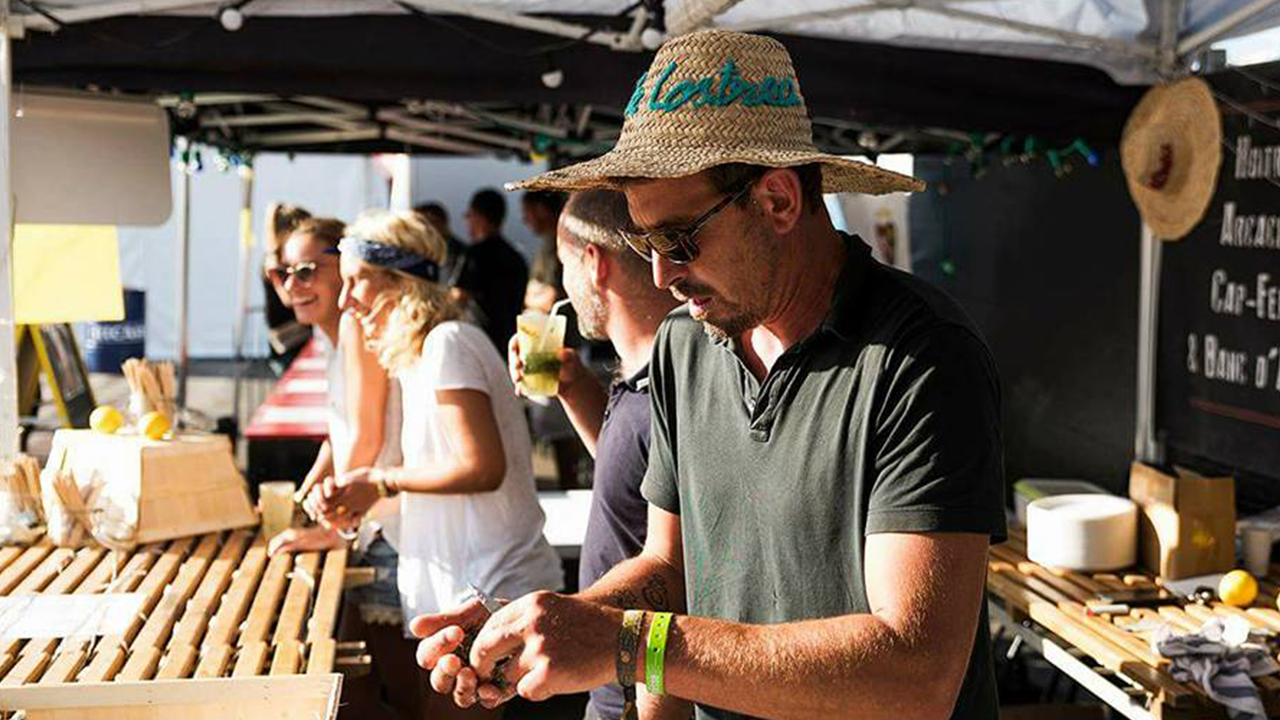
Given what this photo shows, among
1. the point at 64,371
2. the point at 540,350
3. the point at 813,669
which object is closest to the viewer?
the point at 813,669

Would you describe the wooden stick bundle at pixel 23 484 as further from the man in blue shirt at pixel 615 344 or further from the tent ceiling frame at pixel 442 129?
the tent ceiling frame at pixel 442 129

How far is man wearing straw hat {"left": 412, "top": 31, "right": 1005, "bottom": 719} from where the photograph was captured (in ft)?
4.78

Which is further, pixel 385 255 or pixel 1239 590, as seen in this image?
pixel 385 255

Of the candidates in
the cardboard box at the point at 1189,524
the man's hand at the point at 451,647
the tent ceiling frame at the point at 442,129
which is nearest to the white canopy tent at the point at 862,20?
the cardboard box at the point at 1189,524

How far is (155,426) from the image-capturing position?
3.74m

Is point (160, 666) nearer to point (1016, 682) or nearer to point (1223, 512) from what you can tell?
point (1223, 512)

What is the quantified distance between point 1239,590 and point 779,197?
2.11 meters

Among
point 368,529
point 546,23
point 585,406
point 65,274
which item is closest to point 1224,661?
point 585,406

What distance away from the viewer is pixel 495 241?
348 inches

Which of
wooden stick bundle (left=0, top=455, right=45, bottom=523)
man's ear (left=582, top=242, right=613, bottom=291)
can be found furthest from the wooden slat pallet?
man's ear (left=582, top=242, right=613, bottom=291)

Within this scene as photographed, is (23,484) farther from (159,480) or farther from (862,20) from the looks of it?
(862,20)

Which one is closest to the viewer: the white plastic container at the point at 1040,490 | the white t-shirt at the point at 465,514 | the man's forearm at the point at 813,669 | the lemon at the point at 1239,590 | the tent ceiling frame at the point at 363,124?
the man's forearm at the point at 813,669

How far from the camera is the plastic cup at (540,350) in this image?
9.89 ft

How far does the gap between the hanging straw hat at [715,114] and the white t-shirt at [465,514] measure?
1632mm
